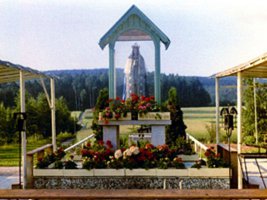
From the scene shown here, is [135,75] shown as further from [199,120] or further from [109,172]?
[199,120]

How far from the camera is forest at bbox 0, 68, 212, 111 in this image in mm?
14570

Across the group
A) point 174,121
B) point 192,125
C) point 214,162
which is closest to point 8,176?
point 214,162

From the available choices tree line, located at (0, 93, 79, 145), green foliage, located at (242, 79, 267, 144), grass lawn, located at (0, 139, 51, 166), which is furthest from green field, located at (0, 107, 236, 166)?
green foliage, located at (242, 79, 267, 144)

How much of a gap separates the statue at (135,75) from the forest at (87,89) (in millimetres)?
4955

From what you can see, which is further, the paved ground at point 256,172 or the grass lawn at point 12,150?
the grass lawn at point 12,150

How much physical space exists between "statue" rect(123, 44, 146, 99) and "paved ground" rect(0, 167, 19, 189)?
2.82m

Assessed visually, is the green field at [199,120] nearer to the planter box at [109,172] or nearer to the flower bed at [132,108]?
the flower bed at [132,108]

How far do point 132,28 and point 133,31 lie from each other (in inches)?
7.5

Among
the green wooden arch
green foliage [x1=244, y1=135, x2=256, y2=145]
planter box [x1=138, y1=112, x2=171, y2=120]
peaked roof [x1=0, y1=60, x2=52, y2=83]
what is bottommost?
green foliage [x1=244, y1=135, x2=256, y2=145]

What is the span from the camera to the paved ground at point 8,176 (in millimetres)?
7329

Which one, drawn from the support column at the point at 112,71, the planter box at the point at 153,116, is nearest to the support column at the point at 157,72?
the planter box at the point at 153,116

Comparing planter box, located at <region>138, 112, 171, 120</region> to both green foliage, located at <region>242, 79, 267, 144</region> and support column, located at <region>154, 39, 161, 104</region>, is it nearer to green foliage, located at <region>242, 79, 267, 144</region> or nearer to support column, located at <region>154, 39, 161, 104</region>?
support column, located at <region>154, 39, 161, 104</region>

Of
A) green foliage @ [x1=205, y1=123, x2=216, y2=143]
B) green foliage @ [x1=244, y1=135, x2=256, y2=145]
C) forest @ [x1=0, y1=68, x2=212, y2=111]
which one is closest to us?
green foliage @ [x1=244, y1=135, x2=256, y2=145]

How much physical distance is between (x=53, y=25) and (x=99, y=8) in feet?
8.75
